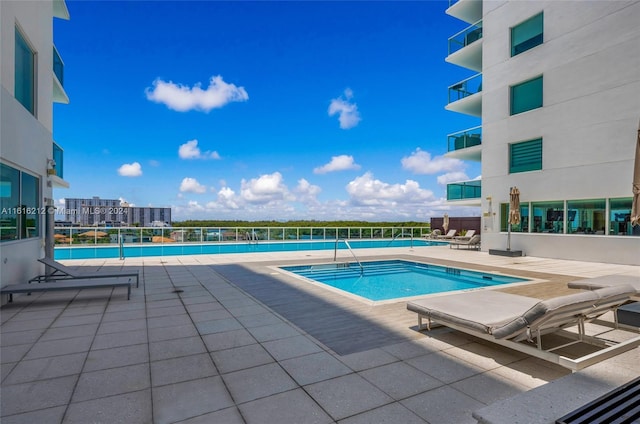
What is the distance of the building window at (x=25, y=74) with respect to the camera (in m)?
6.38

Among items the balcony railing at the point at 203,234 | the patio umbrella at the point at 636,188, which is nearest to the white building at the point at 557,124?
the patio umbrella at the point at 636,188

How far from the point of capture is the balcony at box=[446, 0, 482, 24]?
1566 centimetres

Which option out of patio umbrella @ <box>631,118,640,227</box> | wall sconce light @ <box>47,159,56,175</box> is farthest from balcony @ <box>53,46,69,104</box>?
patio umbrella @ <box>631,118,640,227</box>

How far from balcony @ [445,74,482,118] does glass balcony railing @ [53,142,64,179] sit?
15.4m

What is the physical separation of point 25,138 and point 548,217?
1513 centimetres

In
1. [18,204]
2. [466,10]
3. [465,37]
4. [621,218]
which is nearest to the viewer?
[18,204]

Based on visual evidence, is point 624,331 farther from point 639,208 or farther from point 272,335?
point 272,335

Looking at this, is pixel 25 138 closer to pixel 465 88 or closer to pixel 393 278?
pixel 393 278

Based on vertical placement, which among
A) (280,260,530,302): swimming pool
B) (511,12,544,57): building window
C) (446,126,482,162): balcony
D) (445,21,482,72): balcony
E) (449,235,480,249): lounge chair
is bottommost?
(280,260,530,302): swimming pool

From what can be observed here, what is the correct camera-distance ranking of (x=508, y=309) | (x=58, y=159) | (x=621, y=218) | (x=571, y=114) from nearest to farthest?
1. (x=508, y=309)
2. (x=58, y=159)
3. (x=621, y=218)
4. (x=571, y=114)

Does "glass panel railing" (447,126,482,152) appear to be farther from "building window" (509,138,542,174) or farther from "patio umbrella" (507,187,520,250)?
"patio umbrella" (507,187,520,250)

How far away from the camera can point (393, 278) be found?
9.20 metres

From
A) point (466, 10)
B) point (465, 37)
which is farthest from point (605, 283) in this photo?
point (466, 10)

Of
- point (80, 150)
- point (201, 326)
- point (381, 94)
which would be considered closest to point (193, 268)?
point (201, 326)
